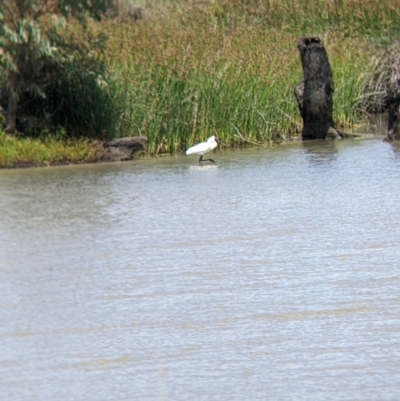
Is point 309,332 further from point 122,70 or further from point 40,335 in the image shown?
point 122,70

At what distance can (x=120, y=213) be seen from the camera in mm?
11016

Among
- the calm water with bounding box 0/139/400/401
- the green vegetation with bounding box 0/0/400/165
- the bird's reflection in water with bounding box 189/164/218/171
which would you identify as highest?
the green vegetation with bounding box 0/0/400/165

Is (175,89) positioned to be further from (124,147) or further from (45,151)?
(45,151)

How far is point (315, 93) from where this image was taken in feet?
55.5

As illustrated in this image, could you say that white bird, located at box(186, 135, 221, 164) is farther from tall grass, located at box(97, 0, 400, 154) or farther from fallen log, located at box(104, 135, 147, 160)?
tall grass, located at box(97, 0, 400, 154)

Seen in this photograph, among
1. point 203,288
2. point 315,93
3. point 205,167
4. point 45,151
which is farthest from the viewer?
point 315,93

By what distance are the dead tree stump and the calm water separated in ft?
12.4

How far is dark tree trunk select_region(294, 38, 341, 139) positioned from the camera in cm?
1692

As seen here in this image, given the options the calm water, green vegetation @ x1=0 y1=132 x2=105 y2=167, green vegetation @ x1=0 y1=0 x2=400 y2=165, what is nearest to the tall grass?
green vegetation @ x1=0 y1=0 x2=400 y2=165

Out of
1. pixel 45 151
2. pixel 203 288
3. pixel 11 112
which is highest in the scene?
pixel 11 112

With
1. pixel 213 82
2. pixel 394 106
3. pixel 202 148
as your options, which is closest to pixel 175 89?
pixel 213 82

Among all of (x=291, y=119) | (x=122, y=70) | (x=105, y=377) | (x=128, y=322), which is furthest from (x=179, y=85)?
(x=105, y=377)

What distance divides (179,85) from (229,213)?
5867 mm

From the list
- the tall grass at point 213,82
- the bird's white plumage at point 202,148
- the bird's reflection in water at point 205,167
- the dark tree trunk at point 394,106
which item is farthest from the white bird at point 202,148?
the dark tree trunk at point 394,106
